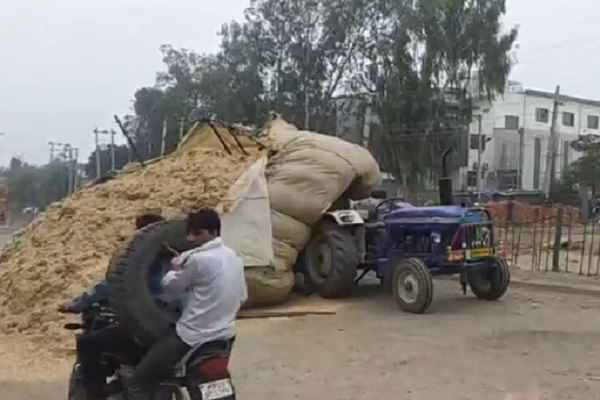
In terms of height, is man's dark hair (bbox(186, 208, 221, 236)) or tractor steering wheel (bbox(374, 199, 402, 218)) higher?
man's dark hair (bbox(186, 208, 221, 236))

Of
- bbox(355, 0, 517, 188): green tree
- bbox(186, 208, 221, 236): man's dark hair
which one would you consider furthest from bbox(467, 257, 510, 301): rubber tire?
bbox(355, 0, 517, 188): green tree

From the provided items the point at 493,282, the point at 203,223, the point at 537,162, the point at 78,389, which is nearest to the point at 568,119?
the point at 537,162

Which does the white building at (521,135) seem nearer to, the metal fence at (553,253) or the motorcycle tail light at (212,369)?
the metal fence at (553,253)

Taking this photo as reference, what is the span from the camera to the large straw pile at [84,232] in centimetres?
1027

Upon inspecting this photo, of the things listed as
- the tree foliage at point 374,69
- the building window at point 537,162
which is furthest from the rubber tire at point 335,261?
the building window at point 537,162

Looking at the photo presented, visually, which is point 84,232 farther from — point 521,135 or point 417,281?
point 521,135

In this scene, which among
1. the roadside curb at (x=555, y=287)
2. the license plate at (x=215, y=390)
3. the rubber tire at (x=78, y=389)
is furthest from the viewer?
Answer: the roadside curb at (x=555, y=287)

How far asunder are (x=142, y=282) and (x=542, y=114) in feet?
207

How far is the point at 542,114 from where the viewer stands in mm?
65062

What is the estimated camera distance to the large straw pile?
33.7 ft

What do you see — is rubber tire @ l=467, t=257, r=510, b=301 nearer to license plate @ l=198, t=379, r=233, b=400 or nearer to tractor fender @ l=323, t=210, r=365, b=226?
tractor fender @ l=323, t=210, r=365, b=226

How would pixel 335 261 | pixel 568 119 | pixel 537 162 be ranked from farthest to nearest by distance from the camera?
pixel 568 119 → pixel 537 162 → pixel 335 261

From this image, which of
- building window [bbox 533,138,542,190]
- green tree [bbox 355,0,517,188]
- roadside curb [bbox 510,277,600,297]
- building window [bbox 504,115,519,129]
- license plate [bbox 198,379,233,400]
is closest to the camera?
license plate [bbox 198,379,233,400]

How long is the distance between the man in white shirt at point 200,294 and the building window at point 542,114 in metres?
62.7
